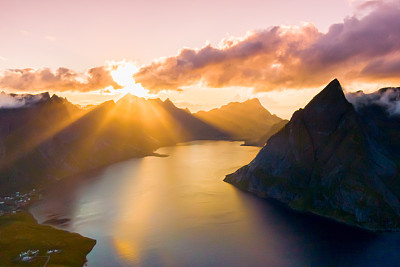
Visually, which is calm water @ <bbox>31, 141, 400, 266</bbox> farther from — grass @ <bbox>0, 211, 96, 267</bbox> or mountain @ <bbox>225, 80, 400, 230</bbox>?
mountain @ <bbox>225, 80, 400, 230</bbox>

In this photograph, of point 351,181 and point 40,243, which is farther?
point 351,181

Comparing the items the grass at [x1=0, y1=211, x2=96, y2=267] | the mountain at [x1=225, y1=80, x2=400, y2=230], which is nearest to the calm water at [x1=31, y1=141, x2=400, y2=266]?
the grass at [x1=0, y1=211, x2=96, y2=267]

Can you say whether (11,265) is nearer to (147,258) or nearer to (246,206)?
(147,258)

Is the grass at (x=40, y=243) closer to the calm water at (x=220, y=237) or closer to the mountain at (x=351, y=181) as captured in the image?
the calm water at (x=220, y=237)

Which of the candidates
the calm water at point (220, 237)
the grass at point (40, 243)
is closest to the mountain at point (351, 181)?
the calm water at point (220, 237)

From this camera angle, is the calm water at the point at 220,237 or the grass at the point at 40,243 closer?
the calm water at the point at 220,237

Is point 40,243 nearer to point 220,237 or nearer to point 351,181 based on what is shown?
point 220,237

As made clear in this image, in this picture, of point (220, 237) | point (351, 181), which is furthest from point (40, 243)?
point (351, 181)

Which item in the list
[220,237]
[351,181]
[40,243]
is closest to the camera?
[220,237]
